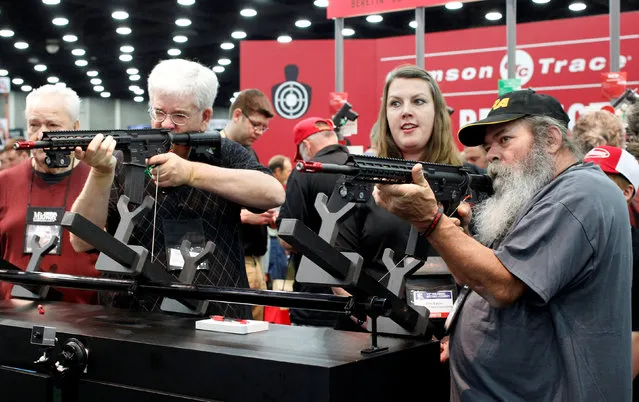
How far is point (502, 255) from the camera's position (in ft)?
5.51

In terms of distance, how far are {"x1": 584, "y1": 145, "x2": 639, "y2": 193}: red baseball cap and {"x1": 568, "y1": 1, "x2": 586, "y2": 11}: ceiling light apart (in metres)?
7.13

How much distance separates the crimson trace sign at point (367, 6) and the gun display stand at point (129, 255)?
4199 mm

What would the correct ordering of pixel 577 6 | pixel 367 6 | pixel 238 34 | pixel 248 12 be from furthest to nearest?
pixel 238 34, pixel 248 12, pixel 577 6, pixel 367 6

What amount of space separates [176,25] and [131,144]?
9.33m

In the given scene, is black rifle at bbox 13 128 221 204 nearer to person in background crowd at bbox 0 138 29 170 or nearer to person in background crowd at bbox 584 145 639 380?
person in background crowd at bbox 584 145 639 380

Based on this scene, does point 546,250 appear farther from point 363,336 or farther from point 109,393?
point 109,393

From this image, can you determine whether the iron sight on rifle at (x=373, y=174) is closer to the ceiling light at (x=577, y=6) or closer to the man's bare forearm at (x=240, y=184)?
the man's bare forearm at (x=240, y=184)

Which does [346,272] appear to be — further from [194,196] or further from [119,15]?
[119,15]

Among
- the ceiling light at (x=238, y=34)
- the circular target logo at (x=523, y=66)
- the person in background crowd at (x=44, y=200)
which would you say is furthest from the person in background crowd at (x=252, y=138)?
the ceiling light at (x=238, y=34)

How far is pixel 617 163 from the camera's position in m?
2.52

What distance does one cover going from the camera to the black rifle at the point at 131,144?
2.00 metres

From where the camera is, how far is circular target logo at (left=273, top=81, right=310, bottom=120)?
8.88 m

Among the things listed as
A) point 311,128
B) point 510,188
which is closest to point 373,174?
point 510,188

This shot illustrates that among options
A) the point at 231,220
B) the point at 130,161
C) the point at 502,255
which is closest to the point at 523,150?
the point at 502,255
